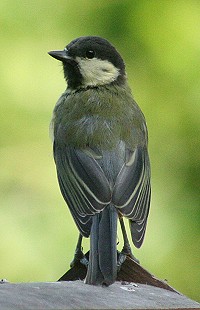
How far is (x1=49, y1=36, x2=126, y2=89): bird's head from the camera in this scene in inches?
164

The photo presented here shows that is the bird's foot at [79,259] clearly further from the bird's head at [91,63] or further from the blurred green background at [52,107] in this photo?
the bird's head at [91,63]

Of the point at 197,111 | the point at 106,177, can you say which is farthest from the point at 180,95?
the point at 106,177

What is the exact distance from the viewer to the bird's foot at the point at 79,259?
3.32 metres

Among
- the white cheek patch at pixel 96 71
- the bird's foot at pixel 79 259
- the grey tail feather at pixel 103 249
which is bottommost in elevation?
the bird's foot at pixel 79 259

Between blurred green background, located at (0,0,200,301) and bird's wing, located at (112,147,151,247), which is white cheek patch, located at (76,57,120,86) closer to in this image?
blurred green background, located at (0,0,200,301)

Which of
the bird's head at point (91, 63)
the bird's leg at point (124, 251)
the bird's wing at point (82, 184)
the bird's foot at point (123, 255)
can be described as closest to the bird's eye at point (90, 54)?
the bird's head at point (91, 63)

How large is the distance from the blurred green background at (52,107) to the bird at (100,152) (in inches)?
2.6

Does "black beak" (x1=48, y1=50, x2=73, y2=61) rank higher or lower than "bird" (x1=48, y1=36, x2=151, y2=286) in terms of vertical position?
higher

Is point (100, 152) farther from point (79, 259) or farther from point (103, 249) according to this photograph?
point (103, 249)

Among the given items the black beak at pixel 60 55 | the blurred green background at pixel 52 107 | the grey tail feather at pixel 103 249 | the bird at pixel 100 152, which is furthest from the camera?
the black beak at pixel 60 55

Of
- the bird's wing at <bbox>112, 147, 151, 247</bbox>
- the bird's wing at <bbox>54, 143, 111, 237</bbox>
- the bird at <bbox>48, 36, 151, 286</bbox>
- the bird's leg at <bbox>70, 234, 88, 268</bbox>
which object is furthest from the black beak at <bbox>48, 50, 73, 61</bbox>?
the bird's leg at <bbox>70, 234, 88, 268</bbox>

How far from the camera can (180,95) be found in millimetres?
4195

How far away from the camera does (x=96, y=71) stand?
13.9 ft

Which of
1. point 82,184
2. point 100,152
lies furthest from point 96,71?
point 82,184
